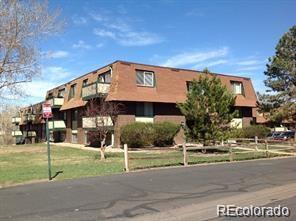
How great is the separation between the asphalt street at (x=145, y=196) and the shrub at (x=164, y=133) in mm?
17215

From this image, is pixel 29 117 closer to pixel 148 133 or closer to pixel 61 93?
pixel 61 93

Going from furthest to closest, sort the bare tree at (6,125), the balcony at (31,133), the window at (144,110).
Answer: the bare tree at (6,125)
the balcony at (31,133)
the window at (144,110)

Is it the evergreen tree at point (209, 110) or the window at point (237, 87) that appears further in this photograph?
the window at point (237, 87)

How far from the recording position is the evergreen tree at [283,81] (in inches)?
1422

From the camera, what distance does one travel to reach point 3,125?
78.8 metres

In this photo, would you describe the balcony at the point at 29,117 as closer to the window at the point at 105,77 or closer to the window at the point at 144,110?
the window at the point at 105,77

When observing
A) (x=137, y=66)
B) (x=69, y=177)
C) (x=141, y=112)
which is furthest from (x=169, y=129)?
(x=69, y=177)

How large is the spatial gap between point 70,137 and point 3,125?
129 feet

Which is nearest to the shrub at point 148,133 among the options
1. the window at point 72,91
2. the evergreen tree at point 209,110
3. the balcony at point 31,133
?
the evergreen tree at point 209,110

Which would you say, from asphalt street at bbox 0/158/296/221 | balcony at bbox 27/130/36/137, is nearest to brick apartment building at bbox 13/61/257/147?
balcony at bbox 27/130/36/137

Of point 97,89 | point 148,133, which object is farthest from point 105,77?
point 148,133

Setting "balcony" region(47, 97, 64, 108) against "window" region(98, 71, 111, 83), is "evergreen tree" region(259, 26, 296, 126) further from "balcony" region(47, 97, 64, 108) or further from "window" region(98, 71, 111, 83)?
"balcony" region(47, 97, 64, 108)

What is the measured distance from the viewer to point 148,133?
101ft

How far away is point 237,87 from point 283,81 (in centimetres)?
675
